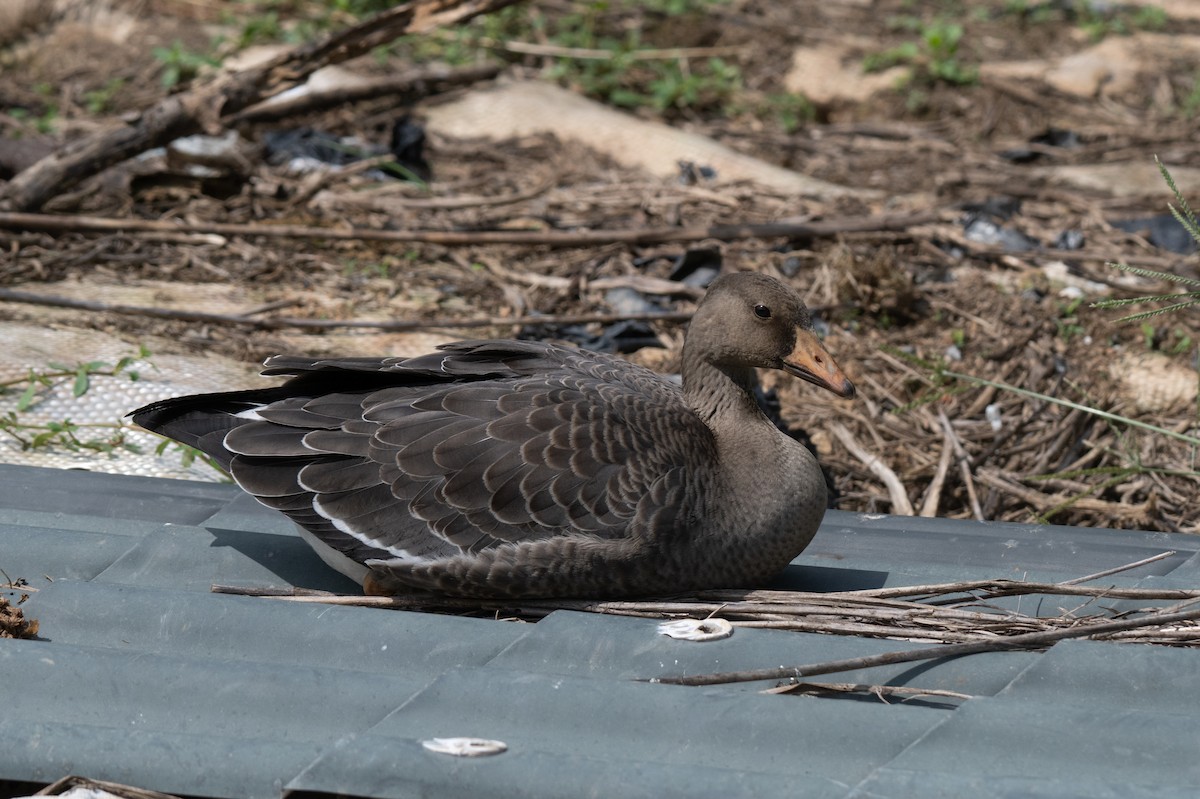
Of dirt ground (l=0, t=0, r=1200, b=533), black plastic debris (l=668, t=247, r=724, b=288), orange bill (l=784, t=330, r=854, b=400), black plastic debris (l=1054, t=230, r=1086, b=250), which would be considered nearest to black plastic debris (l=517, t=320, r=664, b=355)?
dirt ground (l=0, t=0, r=1200, b=533)

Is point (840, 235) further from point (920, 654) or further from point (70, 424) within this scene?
point (920, 654)

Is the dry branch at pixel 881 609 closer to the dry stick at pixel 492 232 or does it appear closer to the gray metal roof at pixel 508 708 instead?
the gray metal roof at pixel 508 708

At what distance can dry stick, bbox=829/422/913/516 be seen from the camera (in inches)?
200

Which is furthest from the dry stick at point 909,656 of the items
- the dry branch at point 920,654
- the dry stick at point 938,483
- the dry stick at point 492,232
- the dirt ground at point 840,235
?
the dry stick at point 492,232

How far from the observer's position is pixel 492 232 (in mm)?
6898

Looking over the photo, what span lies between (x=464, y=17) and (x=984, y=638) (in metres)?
4.70

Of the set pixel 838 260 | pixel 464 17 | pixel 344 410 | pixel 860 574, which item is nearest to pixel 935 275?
pixel 838 260

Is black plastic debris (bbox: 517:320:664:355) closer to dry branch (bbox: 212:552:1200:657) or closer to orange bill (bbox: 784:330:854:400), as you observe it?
orange bill (bbox: 784:330:854:400)

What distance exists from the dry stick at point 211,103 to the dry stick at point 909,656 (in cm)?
463

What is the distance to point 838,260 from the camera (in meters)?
6.54

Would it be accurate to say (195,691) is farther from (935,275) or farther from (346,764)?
(935,275)

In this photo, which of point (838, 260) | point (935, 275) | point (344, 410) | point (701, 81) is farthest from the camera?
point (701, 81)

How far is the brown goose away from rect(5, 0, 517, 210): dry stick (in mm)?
3524

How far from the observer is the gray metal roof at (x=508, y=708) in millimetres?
2350
